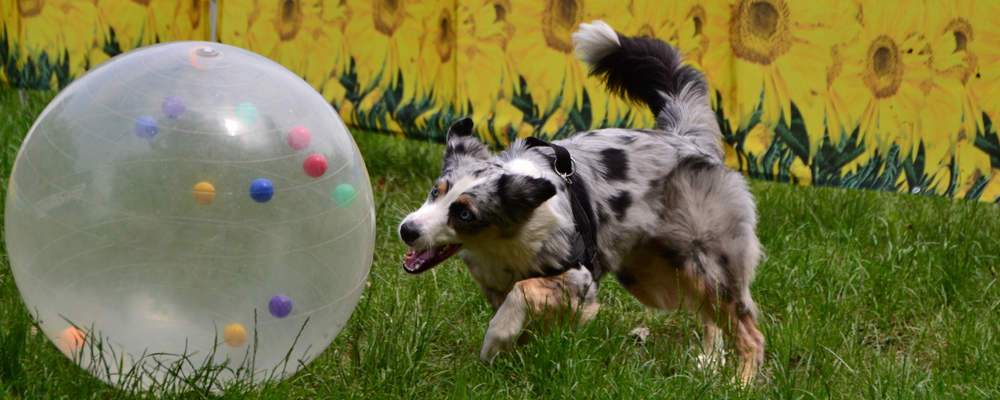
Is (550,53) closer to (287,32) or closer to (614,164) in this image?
(287,32)

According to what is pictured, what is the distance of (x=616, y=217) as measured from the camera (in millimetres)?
3756

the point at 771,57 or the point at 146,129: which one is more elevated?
the point at 771,57

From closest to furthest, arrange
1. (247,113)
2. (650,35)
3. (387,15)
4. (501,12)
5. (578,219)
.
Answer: (247,113)
(578,219)
(650,35)
(501,12)
(387,15)

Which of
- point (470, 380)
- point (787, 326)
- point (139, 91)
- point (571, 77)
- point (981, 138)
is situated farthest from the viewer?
point (571, 77)

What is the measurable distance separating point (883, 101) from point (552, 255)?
9.54 feet

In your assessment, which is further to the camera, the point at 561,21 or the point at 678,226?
the point at 561,21

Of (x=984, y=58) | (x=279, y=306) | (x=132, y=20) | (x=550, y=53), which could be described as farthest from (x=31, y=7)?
(x=984, y=58)

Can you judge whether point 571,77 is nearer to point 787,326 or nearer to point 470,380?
point 787,326

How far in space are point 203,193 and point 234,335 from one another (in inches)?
19.7

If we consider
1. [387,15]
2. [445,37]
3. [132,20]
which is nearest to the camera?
[387,15]

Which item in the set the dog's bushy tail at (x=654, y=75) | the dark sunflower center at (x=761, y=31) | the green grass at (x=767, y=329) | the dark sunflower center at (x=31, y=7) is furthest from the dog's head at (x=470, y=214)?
the dark sunflower center at (x=31, y=7)

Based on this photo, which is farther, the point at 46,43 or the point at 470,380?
the point at 46,43

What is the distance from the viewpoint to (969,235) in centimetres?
514

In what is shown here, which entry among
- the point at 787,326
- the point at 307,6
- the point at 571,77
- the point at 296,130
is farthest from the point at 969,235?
the point at 307,6
